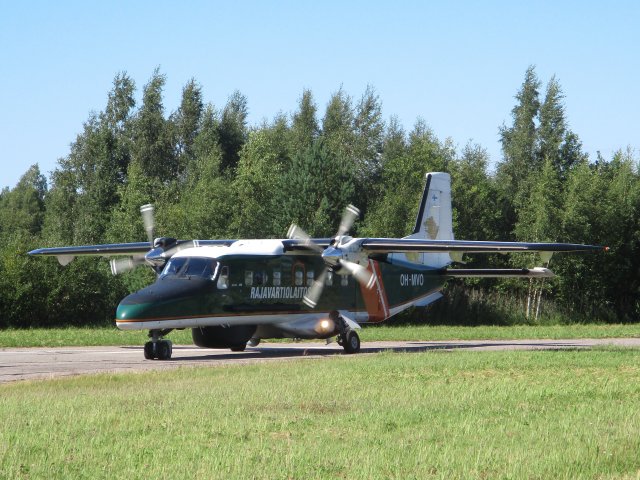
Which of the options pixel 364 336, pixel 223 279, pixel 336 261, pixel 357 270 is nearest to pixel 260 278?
pixel 223 279

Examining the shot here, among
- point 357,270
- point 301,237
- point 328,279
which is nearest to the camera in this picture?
point 357,270

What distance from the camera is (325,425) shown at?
12.3m

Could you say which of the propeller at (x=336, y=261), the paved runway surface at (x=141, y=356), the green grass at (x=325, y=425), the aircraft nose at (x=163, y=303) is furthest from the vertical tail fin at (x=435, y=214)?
the green grass at (x=325, y=425)

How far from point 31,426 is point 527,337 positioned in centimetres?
2698

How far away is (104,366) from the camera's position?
2225 cm

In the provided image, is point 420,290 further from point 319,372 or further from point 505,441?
point 505,441

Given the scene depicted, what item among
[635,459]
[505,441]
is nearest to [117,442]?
[505,441]

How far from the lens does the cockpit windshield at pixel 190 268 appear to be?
986 inches

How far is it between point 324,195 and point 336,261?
113 feet

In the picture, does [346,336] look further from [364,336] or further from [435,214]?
[364,336]

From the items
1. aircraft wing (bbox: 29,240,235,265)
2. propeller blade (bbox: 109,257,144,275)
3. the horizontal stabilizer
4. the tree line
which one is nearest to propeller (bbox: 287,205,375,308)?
the horizontal stabilizer

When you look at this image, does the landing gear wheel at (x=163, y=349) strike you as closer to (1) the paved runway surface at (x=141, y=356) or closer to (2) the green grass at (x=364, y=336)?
(1) the paved runway surface at (x=141, y=356)

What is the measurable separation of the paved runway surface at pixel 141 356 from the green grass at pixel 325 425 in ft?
8.87

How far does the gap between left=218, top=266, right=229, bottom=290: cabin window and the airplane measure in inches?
1.1
